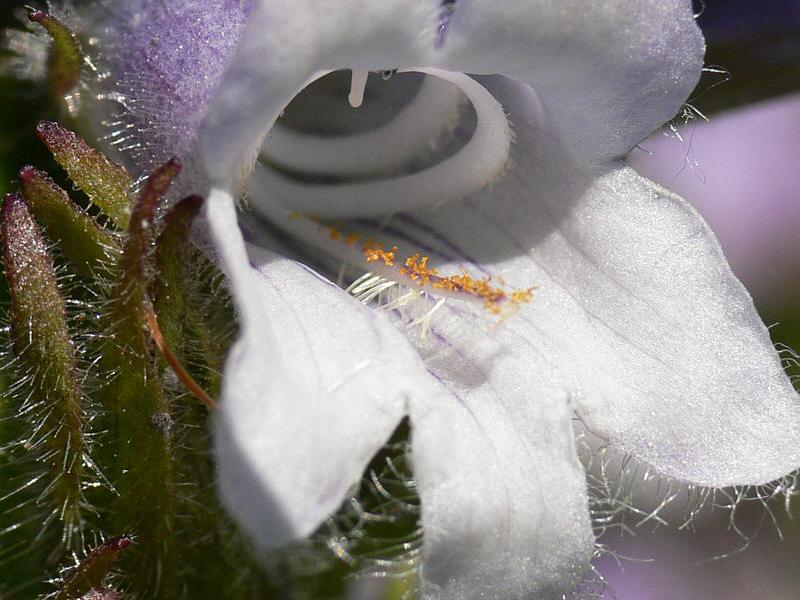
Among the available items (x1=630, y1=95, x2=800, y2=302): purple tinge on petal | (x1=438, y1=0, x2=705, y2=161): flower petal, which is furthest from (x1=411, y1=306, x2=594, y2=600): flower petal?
(x1=630, y1=95, x2=800, y2=302): purple tinge on petal

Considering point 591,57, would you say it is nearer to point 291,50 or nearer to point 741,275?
point 291,50

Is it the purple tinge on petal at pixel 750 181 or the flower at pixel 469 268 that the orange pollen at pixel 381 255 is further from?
the purple tinge on petal at pixel 750 181

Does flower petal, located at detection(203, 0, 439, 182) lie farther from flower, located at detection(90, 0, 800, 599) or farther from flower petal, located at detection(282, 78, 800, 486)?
flower petal, located at detection(282, 78, 800, 486)

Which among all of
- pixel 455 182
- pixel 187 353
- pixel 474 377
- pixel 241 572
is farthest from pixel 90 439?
pixel 455 182

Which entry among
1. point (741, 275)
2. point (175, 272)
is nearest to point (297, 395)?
point (175, 272)

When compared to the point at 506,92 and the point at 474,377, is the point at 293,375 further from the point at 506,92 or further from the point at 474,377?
the point at 506,92
